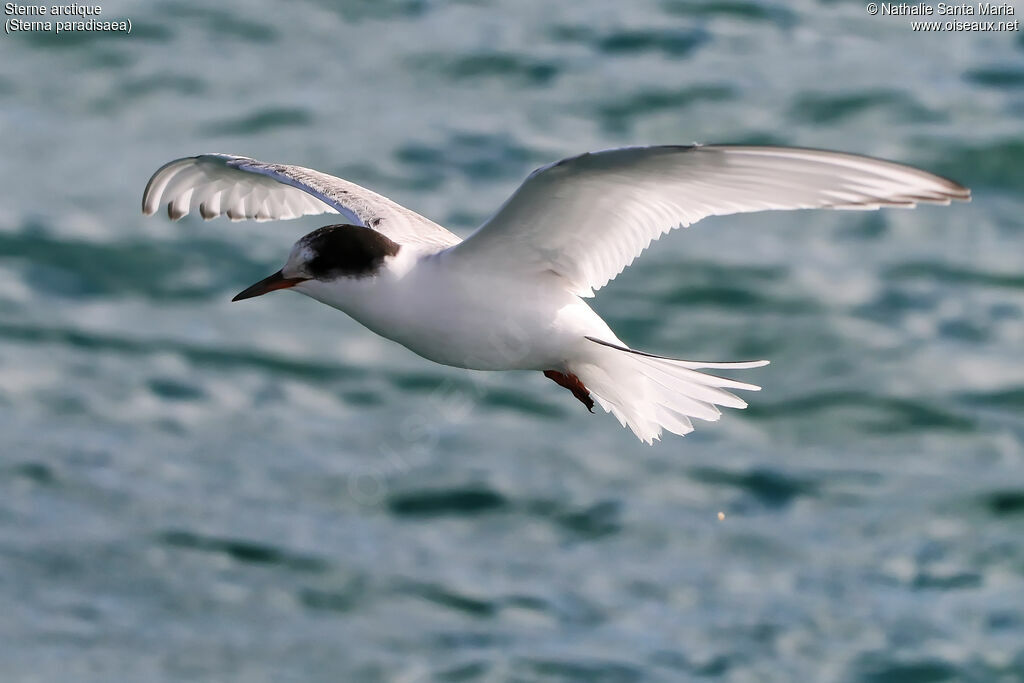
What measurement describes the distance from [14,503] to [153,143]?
16.1ft

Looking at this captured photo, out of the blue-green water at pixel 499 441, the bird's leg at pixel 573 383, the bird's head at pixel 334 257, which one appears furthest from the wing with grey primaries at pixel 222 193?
the blue-green water at pixel 499 441

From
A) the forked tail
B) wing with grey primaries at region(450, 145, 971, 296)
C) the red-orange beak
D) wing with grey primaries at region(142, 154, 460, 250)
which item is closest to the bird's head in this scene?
the red-orange beak

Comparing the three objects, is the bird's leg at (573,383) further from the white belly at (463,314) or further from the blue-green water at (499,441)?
the blue-green water at (499,441)

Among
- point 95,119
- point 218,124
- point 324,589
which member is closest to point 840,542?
point 324,589

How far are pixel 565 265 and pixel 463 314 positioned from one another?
485 millimetres

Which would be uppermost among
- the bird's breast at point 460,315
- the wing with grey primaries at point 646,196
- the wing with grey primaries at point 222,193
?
the wing with grey primaries at point 222,193

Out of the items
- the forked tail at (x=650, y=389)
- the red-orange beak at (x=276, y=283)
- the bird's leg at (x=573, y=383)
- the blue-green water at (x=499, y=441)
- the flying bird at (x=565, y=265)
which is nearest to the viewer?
the flying bird at (x=565, y=265)

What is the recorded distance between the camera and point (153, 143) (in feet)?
61.7

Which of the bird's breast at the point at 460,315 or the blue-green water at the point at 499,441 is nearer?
the bird's breast at the point at 460,315

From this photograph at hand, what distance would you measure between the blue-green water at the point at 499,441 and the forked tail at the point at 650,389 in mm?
10939

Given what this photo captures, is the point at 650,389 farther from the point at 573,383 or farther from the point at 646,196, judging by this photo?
the point at 646,196

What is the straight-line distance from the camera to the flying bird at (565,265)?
464 centimetres

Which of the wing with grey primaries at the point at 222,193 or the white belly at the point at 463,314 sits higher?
the wing with grey primaries at the point at 222,193

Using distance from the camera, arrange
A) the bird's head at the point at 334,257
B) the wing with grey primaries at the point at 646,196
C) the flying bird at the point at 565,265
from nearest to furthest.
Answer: the wing with grey primaries at the point at 646,196, the flying bird at the point at 565,265, the bird's head at the point at 334,257
